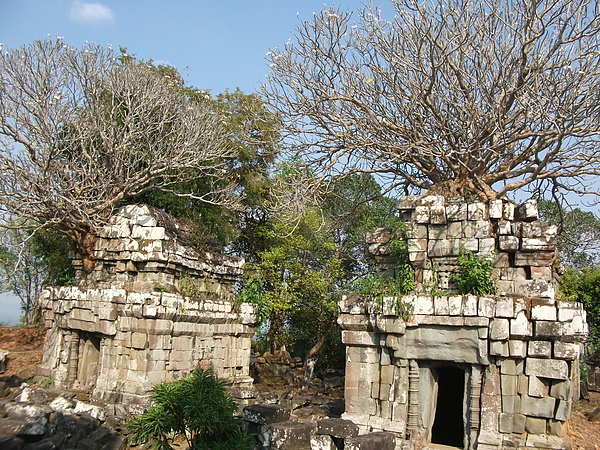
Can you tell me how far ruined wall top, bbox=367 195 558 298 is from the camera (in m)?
8.95

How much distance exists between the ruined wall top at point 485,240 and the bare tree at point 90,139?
682 centimetres

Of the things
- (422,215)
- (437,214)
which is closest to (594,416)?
(437,214)

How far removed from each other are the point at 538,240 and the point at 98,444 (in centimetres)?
809

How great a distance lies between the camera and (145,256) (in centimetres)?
1238

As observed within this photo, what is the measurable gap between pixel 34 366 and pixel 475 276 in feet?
42.2

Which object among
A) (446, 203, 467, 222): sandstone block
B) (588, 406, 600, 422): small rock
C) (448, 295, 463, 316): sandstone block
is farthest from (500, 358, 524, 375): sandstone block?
(588, 406, 600, 422): small rock

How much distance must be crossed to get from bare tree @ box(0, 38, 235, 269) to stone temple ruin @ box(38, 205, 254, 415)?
107cm

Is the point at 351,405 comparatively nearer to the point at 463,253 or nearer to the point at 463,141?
the point at 463,253

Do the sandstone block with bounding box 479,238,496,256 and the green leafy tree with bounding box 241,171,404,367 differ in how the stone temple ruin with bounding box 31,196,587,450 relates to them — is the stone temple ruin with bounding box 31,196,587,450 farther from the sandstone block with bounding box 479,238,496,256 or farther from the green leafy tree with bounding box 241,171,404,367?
the green leafy tree with bounding box 241,171,404,367

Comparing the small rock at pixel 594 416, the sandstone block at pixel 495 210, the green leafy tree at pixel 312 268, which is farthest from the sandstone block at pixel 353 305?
the green leafy tree at pixel 312 268

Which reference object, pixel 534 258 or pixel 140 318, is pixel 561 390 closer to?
pixel 534 258

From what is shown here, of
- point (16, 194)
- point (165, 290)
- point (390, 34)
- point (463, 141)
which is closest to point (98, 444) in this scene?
point (165, 290)

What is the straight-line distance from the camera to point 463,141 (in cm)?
1128

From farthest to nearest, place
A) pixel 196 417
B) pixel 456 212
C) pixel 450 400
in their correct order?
pixel 450 400 → pixel 456 212 → pixel 196 417
